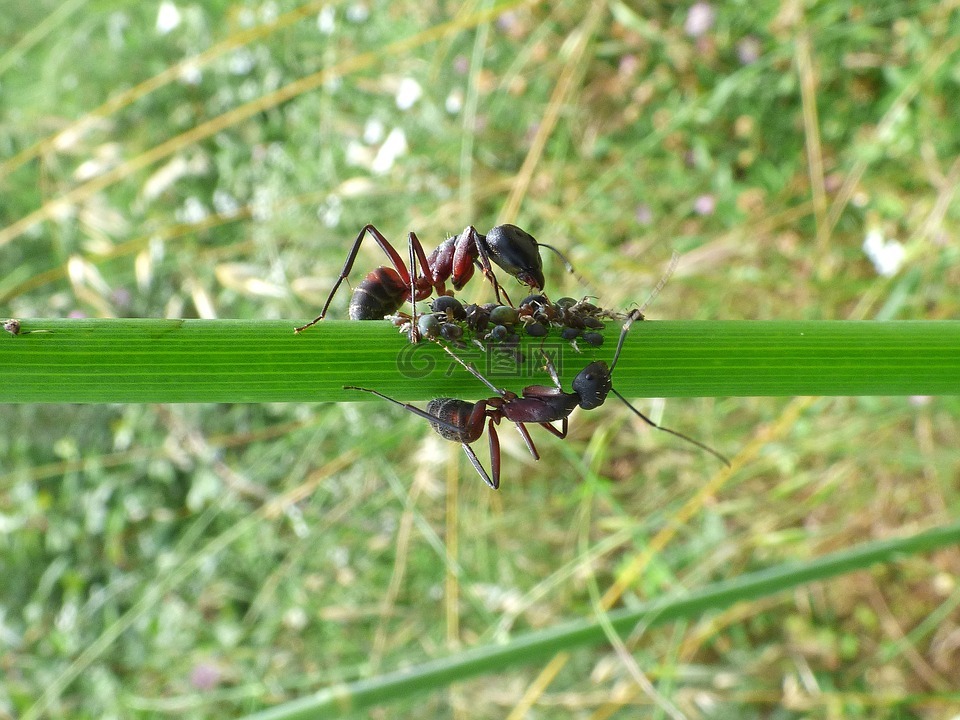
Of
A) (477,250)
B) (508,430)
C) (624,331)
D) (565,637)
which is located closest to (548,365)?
(624,331)

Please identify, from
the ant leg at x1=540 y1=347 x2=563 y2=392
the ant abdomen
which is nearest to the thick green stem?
the ant leg at x1=540 y1=347 x2=563 y2=392

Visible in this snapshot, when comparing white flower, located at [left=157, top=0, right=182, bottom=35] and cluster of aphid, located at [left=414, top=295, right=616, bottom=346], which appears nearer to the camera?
cluster of aphid, located at [left=414, top=295, right=616, bottom=346]

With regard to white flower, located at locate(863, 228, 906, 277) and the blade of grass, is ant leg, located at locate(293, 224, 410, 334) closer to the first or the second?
the blade of grass

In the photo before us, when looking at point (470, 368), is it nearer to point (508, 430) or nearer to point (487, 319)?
point (487, 319)

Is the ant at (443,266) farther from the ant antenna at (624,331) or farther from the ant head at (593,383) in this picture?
the ant antenna at (624,331)

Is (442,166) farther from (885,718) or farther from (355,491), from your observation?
(885,718)
